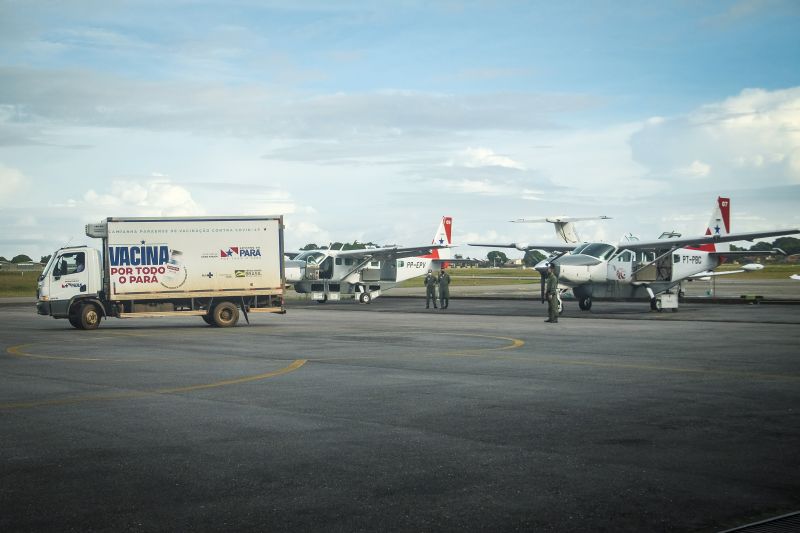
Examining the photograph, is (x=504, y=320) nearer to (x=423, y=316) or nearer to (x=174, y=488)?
(x=423, y=316)

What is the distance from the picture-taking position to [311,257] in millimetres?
46219

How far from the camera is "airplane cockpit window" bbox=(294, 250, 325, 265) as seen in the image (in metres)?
46.0

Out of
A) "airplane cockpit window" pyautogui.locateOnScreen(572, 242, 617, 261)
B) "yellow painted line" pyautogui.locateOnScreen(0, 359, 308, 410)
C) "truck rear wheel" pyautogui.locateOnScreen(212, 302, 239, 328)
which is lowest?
"yellow painted line" pyautogui.locateOnScreen(0, 359, 308, 410)

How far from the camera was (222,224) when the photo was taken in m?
26.9

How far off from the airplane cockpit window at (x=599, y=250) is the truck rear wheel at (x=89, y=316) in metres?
20.1

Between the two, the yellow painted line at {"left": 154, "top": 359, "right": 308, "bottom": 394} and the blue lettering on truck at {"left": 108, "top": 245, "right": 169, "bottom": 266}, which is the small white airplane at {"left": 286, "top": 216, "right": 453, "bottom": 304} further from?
the yellow painted line at {"left": 154, "top": 359, "right": 308, "bottom": 394}

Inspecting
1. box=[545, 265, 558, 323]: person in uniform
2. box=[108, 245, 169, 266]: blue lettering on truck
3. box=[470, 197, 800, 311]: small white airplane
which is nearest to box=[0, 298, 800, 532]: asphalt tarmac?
box=[108, 245, 169, 266]: blue lettering on truck

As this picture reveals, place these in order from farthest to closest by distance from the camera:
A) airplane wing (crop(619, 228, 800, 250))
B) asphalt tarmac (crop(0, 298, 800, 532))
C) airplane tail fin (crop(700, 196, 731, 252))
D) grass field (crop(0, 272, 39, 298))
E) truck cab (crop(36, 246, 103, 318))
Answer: grass field (crop(0, 272, 39, 298)) < airplane tail fin (crop(700, 196, 731, 252)) < airplane wing (crop(619, 228, 800, 250)) < truck cab (crop(36, 246, 103, 318)) < asphalt tarmac (crop(0, 298, 800, 532))

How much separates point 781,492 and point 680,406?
3955 mm

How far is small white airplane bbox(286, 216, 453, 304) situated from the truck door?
19.4m

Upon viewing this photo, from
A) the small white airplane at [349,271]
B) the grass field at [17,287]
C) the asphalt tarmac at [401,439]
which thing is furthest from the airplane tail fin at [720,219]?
the grass field at [17,287]

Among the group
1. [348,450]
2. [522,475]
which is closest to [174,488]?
[348,450]

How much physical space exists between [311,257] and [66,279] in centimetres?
2094

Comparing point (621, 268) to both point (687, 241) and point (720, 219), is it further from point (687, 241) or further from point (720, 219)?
point (720, 219)
